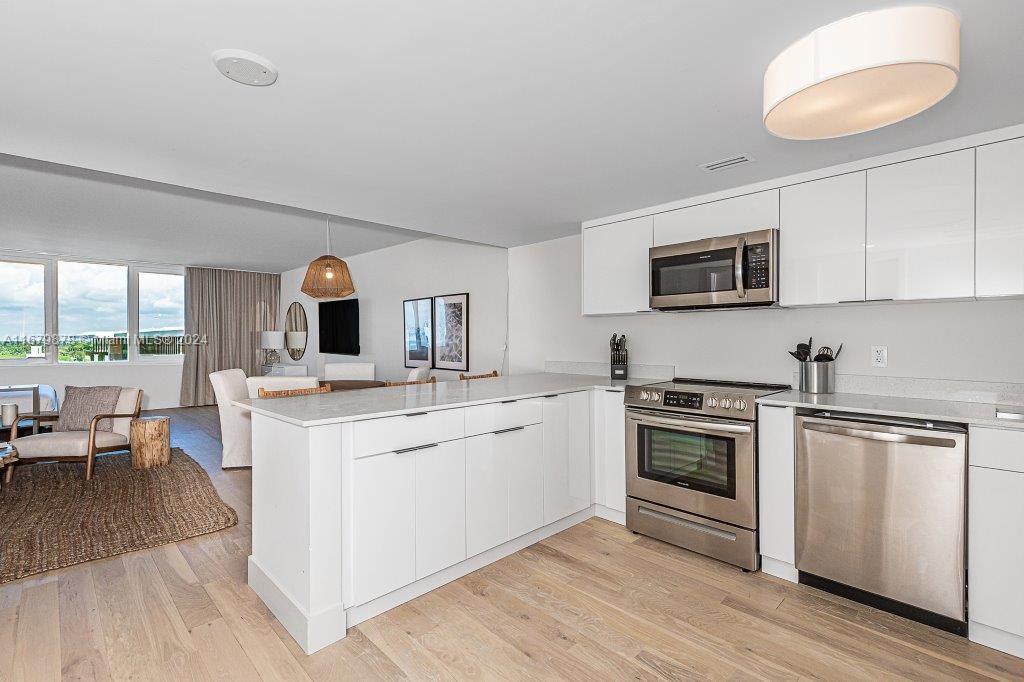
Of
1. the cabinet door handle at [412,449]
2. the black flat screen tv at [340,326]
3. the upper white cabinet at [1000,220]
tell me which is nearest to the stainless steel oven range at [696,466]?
the upper white cabinet at [1000,220]

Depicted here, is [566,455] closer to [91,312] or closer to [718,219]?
[718,219]

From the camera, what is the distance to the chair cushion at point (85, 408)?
4754 millimetres

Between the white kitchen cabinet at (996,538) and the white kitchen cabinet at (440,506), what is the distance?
7.27 feet

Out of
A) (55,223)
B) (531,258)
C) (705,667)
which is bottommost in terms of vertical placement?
(705,667)

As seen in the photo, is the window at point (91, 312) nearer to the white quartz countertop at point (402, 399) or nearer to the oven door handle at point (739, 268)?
the white quartz countertop at point (402, 399)

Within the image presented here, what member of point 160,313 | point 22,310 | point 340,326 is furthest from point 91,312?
point 340,326

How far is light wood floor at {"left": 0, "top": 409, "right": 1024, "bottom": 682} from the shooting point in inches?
73.9

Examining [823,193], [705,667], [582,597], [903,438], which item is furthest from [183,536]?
[823,193]

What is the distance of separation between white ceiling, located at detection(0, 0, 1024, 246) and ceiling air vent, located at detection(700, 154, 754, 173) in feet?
0.26

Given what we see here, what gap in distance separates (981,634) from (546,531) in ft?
6.63

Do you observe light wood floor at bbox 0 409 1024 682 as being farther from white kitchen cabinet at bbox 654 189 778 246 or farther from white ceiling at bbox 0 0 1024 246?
white ceiling at bbox 0 0 1024 246

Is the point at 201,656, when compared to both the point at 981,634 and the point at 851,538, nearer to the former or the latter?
the point at 851,538

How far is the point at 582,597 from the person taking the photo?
240cm

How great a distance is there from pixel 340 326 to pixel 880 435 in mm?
6965
